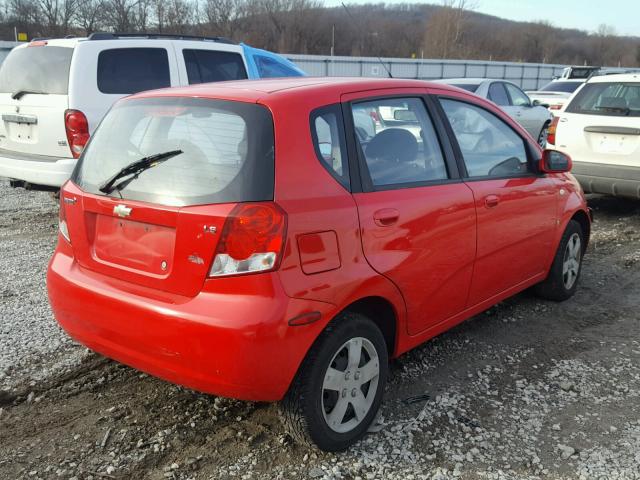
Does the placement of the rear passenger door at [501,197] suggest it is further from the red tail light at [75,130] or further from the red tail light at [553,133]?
the red tail light at [75,130]

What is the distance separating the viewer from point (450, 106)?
3.67 m

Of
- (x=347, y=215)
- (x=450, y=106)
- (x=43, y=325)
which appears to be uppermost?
(x=450, y=106)

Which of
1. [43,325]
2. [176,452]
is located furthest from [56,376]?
[176,452]

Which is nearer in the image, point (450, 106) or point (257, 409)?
point (257, 409)

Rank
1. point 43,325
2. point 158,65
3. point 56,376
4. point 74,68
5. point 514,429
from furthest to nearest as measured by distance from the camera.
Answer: point 158,65, point 74,68, point 43,325, point 56,376, point 514,429

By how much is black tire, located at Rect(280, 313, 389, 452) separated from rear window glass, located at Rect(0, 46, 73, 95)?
4.92 metres

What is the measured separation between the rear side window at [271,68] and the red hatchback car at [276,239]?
560cm

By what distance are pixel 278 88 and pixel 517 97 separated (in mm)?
11802

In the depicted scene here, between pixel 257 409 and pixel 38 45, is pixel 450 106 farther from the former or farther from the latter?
Result: pixel 38 45

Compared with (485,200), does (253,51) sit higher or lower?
higher

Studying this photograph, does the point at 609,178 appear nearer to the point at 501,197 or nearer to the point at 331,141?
the point at 501,197

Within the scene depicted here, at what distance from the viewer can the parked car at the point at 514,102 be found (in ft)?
40.7

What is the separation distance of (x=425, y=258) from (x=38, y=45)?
18.6 feet

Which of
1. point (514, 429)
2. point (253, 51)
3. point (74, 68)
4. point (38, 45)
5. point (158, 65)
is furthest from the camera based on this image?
point (253, 51)
